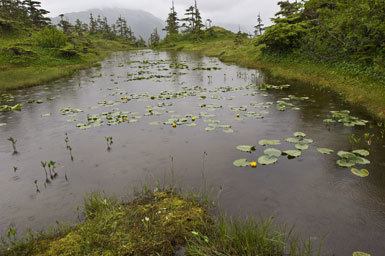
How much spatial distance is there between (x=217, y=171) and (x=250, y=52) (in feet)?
84.3

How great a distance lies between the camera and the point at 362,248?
3.08 m

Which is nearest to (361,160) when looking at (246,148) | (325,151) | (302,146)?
(325,151)

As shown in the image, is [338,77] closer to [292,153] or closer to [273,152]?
[292,153]

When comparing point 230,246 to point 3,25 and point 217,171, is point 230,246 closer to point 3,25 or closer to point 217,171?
point 217,171

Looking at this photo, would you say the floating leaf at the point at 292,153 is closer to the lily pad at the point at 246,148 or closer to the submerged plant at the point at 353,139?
the lily pad at the point at 246,148

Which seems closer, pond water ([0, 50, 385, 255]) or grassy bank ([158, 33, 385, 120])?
pond water ([0, 50, 385, 255])

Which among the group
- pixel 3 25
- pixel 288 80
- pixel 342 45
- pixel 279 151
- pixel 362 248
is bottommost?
pixel 362 248

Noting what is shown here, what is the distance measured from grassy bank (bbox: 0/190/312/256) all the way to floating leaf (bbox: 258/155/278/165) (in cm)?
183

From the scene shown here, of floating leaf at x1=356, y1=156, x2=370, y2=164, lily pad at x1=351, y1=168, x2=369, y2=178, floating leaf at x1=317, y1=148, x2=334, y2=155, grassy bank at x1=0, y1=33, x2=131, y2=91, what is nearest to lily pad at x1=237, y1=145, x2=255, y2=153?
floating leaf at x1=317, y1=148, x2=334, y2=155

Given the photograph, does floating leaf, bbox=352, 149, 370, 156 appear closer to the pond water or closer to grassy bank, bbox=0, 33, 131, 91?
the pond water

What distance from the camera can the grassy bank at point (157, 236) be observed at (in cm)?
297

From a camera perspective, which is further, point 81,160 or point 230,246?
point 81,160

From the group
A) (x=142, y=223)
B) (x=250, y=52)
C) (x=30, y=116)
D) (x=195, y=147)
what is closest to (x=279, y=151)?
(x=195, y=147)

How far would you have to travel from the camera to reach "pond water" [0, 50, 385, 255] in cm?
383
